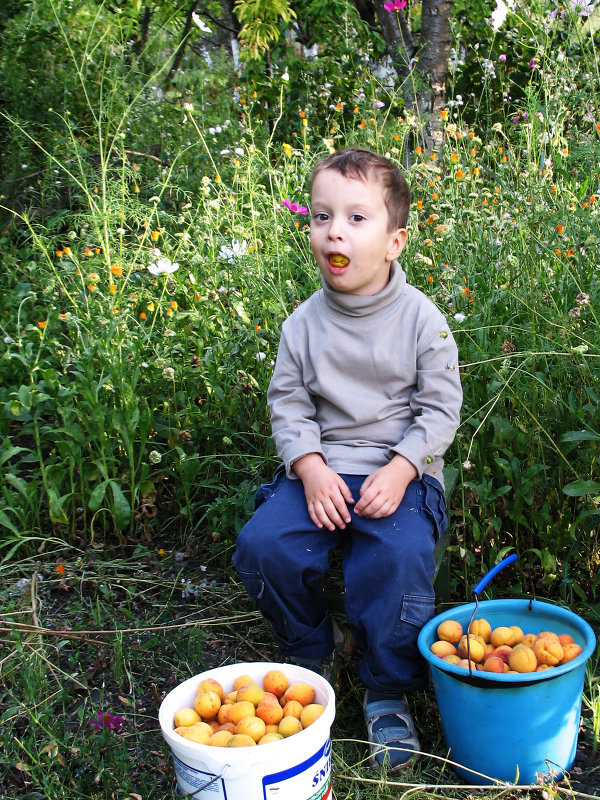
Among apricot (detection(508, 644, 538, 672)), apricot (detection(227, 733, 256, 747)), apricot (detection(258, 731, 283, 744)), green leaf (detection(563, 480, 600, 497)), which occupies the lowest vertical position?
apricot (detection(258, 731, 283, 744))

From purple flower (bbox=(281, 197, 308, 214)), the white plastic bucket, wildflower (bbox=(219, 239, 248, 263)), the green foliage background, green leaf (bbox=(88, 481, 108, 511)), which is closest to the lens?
the white plastic bucket

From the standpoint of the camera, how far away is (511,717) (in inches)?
64.2

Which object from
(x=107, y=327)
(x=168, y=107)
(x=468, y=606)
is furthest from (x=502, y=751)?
(x=168, y=107)

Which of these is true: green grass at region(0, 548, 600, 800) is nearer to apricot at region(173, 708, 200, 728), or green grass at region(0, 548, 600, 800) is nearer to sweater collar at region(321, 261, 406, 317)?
apricot at region(173, 708, 200, 728)

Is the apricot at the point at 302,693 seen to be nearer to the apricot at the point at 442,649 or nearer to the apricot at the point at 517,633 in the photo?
the apricot at the point at 442,649

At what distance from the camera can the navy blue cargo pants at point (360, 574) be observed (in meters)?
1.82

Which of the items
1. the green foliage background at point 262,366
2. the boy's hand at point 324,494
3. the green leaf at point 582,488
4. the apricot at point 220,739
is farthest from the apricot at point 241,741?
the green leaf at point 582,488

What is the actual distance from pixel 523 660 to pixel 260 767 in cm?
56

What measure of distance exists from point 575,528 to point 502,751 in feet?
2.27

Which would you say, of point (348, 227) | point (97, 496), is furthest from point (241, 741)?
point (97, 496)

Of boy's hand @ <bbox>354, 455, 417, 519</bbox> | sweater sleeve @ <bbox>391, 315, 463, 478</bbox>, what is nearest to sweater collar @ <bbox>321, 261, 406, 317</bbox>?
sweater sleeve @ <bbox>391, 315, 463, 478</bbox>

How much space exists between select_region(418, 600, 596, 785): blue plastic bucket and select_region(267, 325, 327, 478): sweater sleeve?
19.6 inches

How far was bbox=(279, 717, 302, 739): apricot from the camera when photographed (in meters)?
1.54

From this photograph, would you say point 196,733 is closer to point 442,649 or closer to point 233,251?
point 442,649
